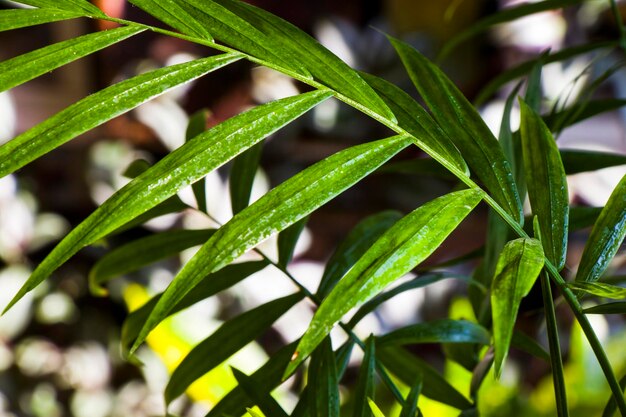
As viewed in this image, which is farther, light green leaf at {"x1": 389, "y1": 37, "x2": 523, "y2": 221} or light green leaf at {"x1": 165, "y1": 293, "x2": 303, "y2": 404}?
light green leaf at {"x1": 165, "y1": 293, "x2": 303, "y2": 404}

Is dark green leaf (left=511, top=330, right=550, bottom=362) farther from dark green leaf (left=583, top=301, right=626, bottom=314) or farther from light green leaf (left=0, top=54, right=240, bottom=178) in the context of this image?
light green leaf (left=0, top=54, right=240, bottom=178)

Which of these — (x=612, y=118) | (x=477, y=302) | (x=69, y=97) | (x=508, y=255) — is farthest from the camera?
(x=69, y=97)

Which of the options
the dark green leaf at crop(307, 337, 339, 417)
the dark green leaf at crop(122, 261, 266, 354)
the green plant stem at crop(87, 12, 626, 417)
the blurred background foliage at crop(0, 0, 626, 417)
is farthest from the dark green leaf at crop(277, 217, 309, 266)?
the blurred background foliage at crop(0, 0, 626, 417)

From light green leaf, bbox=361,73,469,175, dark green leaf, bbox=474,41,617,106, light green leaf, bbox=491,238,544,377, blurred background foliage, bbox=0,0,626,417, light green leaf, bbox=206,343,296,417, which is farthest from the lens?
blurred background foliage, bbox=0,0,626,417

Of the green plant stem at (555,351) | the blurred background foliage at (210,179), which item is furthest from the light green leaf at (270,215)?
the blurred background foliage at (210,179)

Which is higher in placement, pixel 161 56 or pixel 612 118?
pixel 161 56

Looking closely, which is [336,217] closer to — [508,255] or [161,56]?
[161,56]

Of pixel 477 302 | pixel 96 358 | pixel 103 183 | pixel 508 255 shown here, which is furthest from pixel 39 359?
pixel 508 255
